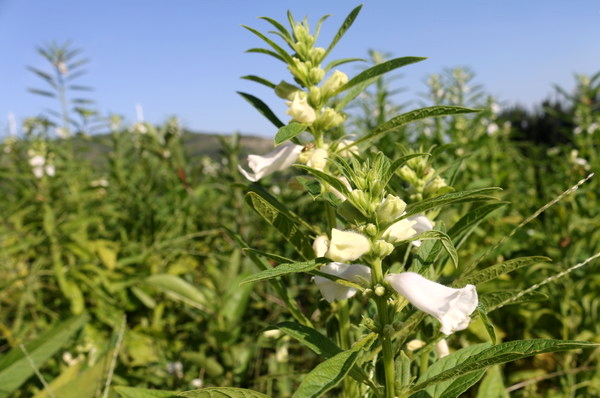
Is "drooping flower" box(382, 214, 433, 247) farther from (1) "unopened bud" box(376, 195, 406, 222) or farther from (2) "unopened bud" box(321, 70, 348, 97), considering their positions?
(2) "unopened bud" box(321, 70, 348, 97)

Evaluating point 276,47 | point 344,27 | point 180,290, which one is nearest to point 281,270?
point 276,47

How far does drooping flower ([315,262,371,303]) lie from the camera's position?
0.82 metres

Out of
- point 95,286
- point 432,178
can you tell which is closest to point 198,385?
point 95,286

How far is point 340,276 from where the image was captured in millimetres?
826

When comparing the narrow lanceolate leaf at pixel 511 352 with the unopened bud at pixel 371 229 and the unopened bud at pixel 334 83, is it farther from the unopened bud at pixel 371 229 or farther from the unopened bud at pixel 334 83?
the unopened bud at pixel 334 83

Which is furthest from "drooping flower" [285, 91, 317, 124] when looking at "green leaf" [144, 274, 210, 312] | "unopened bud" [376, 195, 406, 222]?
"green leaf" [144, 274, 210, 312]

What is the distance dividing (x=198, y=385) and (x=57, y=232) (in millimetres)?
1528

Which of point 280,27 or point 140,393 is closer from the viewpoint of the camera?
point 140,393

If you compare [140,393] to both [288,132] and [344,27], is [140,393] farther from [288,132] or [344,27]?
[344,27]

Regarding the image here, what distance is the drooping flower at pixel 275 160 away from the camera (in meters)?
1.10

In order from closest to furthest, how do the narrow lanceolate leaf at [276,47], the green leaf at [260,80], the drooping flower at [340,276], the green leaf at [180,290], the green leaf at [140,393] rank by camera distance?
the drooping flower at [340,276], the green leaf at [140,393], the narrow lanceolate leaf at [276,47], the green leaf at [260,80], the green leaf at [180,290]

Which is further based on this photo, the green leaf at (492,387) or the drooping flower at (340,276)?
the green leaf at (492,387)

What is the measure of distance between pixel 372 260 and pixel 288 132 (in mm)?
298

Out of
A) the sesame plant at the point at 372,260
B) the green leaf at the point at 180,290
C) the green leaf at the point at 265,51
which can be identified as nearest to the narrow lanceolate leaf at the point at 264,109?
the sesame plant at the point at 372,260
